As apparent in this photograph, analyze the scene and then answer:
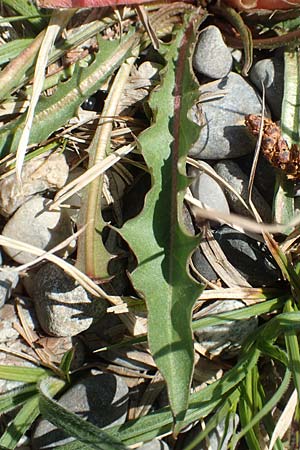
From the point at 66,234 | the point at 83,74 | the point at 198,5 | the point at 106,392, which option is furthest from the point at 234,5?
the point at 106,392

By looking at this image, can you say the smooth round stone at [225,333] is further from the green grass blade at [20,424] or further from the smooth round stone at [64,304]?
the green grass blade at [20,424]

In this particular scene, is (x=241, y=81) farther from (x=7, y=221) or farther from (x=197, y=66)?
(x=7, y=221)

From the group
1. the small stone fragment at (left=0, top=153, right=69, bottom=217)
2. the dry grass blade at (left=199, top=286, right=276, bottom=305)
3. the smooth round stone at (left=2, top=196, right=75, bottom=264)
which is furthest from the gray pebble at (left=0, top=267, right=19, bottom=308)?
the dry grass blade at (left=199, top=286, right=276, bottom=305)

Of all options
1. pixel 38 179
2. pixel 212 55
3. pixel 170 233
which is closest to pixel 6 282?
pixel 38 179

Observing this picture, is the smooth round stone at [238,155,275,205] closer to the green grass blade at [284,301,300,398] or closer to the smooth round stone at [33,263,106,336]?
the green grass blade at [284,301,300,398]

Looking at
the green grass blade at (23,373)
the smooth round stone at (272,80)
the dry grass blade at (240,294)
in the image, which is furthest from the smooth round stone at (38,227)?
the smooth round stone at (272,80)
